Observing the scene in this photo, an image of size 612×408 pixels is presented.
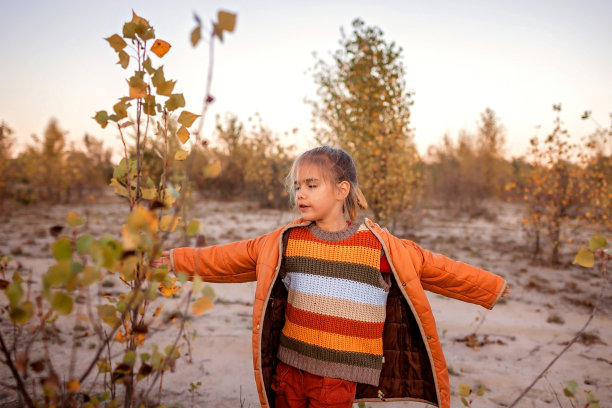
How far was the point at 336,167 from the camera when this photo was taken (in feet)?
6.83

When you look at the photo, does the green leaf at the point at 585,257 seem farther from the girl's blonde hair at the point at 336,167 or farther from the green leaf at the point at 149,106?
the green leaf at the point at 149,106

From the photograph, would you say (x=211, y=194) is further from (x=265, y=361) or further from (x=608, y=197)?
(x=265, y=361)

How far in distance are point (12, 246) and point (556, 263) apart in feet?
32.7

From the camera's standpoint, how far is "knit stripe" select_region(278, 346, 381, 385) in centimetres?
184

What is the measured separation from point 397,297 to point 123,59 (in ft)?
5.61

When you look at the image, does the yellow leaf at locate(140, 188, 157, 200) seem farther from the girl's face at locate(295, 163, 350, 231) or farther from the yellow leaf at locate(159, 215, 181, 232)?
the girl's face at locate(295, 163, 350, 231)

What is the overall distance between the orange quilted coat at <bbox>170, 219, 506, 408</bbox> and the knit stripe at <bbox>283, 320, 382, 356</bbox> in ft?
0.53

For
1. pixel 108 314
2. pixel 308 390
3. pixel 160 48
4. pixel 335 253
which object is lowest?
pixel 308 390

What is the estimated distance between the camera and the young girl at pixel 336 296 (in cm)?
187

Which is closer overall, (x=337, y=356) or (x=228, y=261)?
(x=337, y=356)

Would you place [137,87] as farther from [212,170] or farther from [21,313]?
[21,313]

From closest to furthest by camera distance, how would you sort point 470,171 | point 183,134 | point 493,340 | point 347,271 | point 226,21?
point 226,21 < point 183,134 < point 347,271 < point 493,340 < point 470,171

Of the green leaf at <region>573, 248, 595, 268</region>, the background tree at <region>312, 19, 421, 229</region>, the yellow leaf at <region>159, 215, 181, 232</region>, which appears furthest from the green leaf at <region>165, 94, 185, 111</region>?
the background tree at <region>312, 19, 421, 229</region>

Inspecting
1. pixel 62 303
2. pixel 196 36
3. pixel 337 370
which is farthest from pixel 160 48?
pixel 337 370
